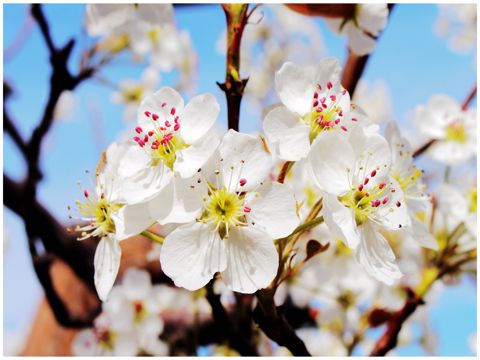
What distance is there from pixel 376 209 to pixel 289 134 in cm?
13

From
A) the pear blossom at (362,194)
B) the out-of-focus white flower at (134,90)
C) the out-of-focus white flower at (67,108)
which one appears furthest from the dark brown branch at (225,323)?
Answer: the out-of-focus white flower at (67,108)

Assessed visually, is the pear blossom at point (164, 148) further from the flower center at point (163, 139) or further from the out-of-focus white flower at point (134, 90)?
the out-of-focus white flower at point (134, 90)

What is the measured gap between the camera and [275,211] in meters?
0.61

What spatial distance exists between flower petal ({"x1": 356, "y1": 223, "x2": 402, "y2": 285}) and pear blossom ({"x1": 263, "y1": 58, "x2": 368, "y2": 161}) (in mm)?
120

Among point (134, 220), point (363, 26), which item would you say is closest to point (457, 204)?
point (363, 26)

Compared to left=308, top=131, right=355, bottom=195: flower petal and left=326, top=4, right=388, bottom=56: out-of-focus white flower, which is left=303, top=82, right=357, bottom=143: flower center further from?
left=326, top=4, right=388, bottom=56: out-of-focus white flower

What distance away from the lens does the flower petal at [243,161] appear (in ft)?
2.03

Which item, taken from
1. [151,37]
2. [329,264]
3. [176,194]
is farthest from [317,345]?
[176,194]

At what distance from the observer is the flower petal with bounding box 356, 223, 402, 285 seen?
642mm

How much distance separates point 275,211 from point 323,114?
14cm

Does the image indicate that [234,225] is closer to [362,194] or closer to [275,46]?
[362,194]

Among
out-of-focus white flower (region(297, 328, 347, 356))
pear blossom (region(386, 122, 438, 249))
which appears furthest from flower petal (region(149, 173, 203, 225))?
out-of-focus white flower (region(297, 328, 347, 356))

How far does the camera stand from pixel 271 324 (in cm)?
65

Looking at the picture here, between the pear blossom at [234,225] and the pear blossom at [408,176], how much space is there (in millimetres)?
219
